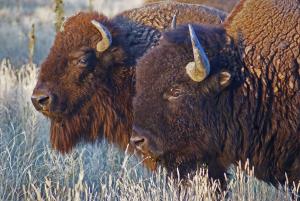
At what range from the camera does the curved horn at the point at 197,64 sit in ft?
15.3

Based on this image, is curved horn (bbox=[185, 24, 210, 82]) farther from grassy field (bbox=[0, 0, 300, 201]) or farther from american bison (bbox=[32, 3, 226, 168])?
american bison (bbox=[32, 3, 226, 168])

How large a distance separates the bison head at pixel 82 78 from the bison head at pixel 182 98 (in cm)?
133

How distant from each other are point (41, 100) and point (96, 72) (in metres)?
0.53

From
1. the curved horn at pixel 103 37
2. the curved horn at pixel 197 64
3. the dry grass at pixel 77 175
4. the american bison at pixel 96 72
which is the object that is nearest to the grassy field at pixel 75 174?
the dry grass at pixel 77 175

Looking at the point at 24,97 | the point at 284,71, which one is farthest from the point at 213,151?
the point at 24,97

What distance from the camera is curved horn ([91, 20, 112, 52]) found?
613 centimetres

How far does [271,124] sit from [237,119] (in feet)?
0.73

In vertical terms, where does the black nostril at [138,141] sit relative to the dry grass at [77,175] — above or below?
above

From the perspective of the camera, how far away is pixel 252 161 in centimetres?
502

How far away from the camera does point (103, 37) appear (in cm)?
616

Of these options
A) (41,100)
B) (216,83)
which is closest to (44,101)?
(41,100)

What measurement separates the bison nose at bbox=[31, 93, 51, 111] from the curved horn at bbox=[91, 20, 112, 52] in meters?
0.60

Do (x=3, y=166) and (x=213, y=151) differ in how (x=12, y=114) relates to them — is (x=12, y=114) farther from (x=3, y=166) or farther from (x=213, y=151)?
(x=213, y=151)

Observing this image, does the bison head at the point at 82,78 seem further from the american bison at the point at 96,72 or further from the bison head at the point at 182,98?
the bison head at the point at 182,98
